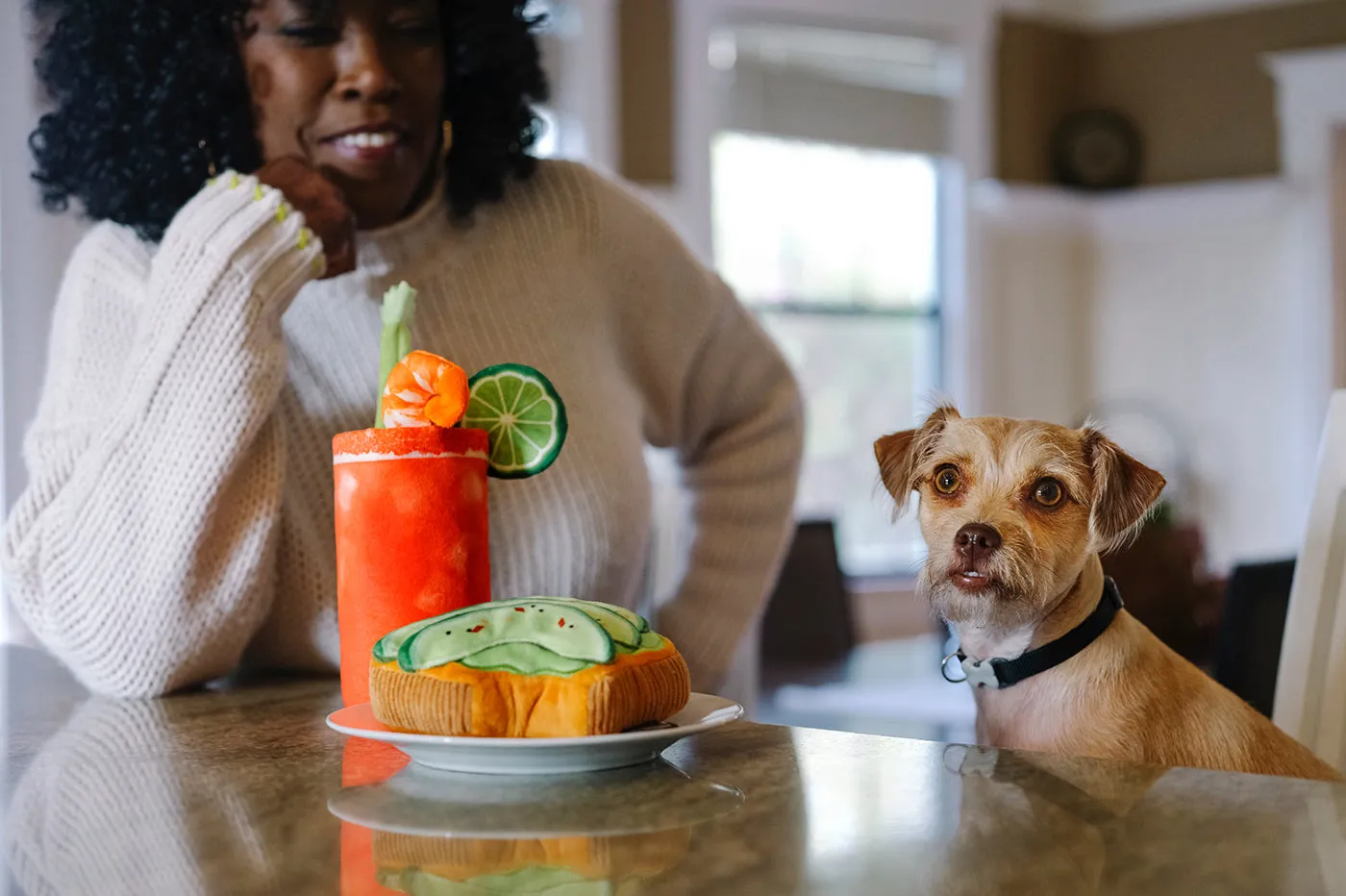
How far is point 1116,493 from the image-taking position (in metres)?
0.74

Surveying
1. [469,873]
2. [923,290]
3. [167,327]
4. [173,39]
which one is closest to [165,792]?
[469,873]

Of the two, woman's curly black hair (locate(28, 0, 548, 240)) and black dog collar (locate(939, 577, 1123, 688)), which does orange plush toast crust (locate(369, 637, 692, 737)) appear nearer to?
black dog collar (locate(939, 577, 1123, 688))

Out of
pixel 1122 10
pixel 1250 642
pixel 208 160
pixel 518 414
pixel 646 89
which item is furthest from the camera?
pixel 1122 10

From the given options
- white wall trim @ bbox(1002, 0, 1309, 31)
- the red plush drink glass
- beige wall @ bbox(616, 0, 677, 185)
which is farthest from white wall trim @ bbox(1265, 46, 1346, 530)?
the red plush drink glass

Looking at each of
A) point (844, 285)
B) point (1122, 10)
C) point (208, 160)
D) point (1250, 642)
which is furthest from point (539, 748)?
point (1122, 10)

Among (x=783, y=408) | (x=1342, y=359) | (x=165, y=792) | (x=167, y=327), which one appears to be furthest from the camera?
(x=1342, y=359)

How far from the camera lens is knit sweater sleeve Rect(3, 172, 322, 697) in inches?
39.4

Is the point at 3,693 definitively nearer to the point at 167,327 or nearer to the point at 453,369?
the point at 167,327

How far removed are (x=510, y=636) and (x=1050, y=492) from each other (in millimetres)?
309

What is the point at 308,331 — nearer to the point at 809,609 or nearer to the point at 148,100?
the point at 148,100

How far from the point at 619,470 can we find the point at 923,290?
432cm

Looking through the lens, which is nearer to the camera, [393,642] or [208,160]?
[393,642]

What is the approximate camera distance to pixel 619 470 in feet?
4.06

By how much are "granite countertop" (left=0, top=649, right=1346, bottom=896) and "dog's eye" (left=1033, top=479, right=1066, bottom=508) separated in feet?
0.46
